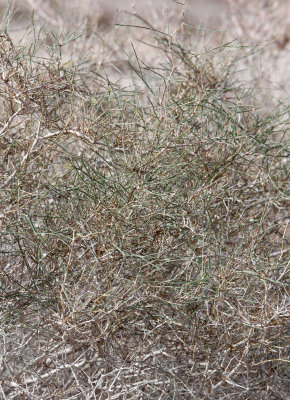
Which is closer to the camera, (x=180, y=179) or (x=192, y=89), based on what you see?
(x=180, y=179)

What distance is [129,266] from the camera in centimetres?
203

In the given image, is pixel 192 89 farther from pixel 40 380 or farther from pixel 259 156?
pixel 40 380

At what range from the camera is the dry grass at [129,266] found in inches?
78.9

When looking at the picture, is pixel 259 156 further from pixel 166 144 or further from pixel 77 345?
pixel 77 345

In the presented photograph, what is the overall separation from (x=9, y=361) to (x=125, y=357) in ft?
1.25

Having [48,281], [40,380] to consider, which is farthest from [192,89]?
[40,380]

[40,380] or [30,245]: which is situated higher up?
[30,245]

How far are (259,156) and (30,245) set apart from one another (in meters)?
0.97

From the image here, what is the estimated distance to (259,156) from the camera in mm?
2602

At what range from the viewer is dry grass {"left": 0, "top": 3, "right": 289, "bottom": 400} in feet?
6.57

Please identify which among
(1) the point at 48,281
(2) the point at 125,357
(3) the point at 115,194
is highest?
(3) the point at 115,194

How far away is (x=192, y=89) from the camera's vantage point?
278 centimetres

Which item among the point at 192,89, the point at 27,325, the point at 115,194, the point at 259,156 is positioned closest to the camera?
the point at 115,194

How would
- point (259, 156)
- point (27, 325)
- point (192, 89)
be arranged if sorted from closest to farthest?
point (27, 325) → point (259, 156) → point (192, 89)
